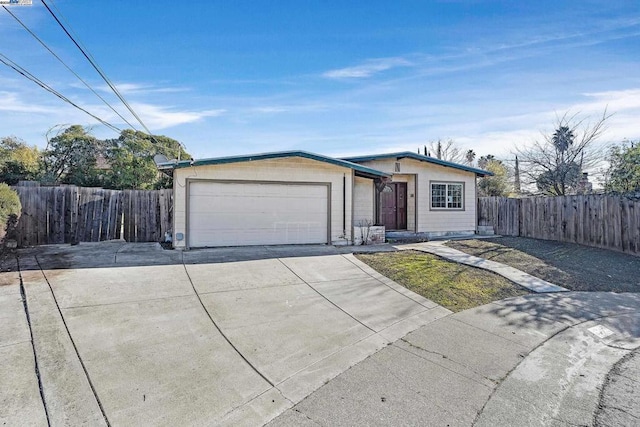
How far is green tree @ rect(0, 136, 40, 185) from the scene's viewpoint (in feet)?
47.1

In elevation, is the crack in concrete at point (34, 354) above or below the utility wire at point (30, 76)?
below

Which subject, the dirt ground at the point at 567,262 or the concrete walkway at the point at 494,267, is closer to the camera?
the concrete walkway at the point at 494,267

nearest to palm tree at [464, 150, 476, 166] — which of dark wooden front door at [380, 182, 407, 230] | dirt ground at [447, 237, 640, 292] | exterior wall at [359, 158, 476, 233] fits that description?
exterior wall at [359, 158, 476, 233]

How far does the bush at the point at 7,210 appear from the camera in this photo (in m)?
7.48

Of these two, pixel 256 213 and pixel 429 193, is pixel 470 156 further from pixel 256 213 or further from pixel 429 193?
pixel 256 213

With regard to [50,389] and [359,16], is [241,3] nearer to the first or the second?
[359,16]

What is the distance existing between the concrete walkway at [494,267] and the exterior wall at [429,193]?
285 cm

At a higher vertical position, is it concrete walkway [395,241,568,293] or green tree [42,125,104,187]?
green tree [42,125,104,187]

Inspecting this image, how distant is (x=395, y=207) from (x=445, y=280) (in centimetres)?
742

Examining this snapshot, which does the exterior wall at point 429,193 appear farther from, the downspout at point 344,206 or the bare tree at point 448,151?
the bare tree at point 448,151

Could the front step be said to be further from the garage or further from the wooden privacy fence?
the wooden privacy fence

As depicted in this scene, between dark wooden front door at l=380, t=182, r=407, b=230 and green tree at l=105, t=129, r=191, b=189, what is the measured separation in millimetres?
10280

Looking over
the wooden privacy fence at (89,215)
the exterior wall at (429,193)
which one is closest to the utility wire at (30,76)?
the wooden privacy fence at (89,215)

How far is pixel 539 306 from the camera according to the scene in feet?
19.8
